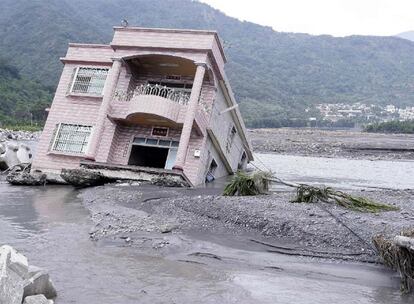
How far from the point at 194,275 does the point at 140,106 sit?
43.0ft

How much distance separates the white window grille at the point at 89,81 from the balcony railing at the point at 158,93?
132 cm

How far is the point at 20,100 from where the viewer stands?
3004 inches

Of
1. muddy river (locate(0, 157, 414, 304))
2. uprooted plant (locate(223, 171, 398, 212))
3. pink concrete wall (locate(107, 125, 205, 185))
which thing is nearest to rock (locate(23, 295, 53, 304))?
muddy river (locate(0, 157, 414, 304))

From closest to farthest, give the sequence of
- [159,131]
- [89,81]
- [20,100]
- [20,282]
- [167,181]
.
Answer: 1. [20,282]
2. [167,181]
3. [159,131]
4. [89,81]
5. [20,100]

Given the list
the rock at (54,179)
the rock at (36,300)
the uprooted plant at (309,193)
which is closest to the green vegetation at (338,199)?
the uprooted plant at (309,193)

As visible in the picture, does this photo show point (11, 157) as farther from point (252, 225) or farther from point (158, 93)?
point (252, 225)

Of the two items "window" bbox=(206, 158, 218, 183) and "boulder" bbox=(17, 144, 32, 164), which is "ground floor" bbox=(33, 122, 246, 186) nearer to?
"window" bbox=(206, 158, 218, 183)

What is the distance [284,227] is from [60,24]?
139 meters

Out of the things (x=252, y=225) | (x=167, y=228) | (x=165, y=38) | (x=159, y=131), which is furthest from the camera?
(x=159, y=131)

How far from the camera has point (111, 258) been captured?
8.81 meters

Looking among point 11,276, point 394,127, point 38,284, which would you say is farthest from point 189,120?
point 394,127

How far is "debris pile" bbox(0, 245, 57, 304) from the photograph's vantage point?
5.37m

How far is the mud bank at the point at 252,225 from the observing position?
371 inches

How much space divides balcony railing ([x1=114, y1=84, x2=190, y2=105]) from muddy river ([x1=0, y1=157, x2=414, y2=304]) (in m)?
11.0
